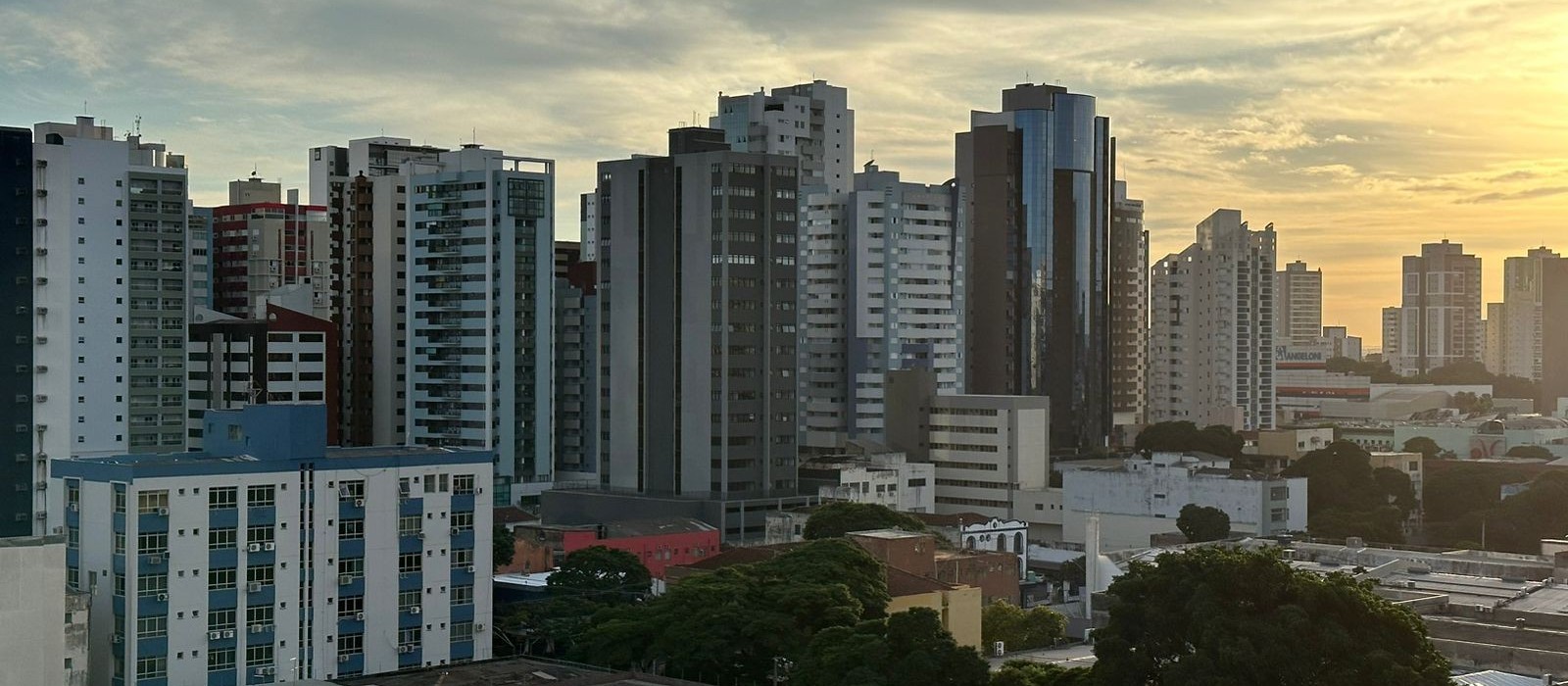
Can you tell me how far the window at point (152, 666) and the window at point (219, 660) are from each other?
73 cm

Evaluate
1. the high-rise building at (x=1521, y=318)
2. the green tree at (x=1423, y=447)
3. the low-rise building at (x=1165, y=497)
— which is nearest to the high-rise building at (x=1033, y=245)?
the green tree at (x=1423, y=447)

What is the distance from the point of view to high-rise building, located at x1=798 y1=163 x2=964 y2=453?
70375 mm

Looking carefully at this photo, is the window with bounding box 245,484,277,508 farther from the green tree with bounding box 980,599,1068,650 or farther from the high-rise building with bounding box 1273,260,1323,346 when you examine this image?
the high-rise building with bounding box 1273,260,1323,346

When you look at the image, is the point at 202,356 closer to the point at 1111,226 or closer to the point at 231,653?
the point at 231,653

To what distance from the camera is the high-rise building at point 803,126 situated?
79625 millimetres

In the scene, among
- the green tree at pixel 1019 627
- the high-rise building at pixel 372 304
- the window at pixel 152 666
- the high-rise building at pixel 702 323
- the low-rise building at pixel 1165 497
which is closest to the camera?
the window at pixel 152 666

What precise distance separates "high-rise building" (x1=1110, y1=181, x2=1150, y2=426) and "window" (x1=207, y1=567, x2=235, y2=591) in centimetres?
6174

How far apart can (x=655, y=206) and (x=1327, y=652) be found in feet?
107

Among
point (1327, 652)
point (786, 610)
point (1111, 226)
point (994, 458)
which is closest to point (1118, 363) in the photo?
point (1111, 226)

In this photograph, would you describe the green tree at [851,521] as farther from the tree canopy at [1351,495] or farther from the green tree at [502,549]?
A: the tree canopy at [1351,495]

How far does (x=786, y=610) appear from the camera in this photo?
104 feet

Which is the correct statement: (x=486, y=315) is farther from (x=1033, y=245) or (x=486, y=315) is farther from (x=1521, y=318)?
(x=1521, y=318)

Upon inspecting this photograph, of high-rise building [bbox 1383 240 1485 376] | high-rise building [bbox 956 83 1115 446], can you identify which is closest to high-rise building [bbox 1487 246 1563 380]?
high-rise building [bbox 1383 240 1485 376]

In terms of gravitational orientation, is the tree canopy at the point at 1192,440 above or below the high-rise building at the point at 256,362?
below
